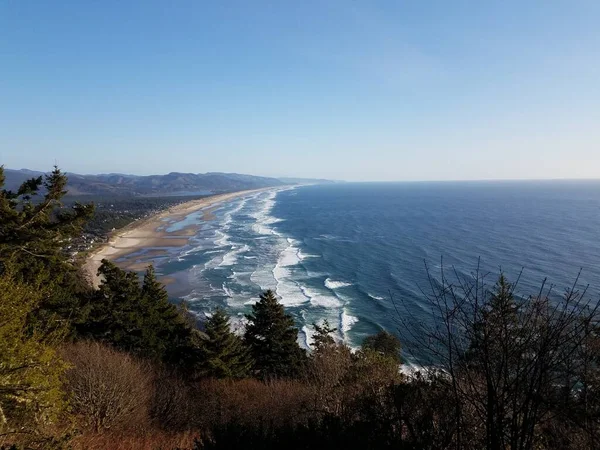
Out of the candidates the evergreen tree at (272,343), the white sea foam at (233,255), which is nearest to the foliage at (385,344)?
the evergreen tree at (272,343)

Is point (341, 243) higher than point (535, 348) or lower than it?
lower

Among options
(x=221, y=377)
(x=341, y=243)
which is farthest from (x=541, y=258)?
(x=221, y=377)

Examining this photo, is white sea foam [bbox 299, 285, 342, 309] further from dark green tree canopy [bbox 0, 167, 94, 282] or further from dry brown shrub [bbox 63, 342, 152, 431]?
dark green tree canopy [bbox 0, 167, 94, 282]

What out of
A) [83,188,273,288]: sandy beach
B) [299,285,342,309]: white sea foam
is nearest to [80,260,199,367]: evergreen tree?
[299,285,342,309]: white sea foam

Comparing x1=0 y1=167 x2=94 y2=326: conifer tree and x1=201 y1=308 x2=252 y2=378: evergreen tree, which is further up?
x1=0 y1=167 x2=94 y2=326: conifer tree

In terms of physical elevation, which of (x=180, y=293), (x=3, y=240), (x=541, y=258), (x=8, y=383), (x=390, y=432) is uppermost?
(x=3, y=240)

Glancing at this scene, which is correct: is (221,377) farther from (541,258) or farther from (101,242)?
(101,242)
